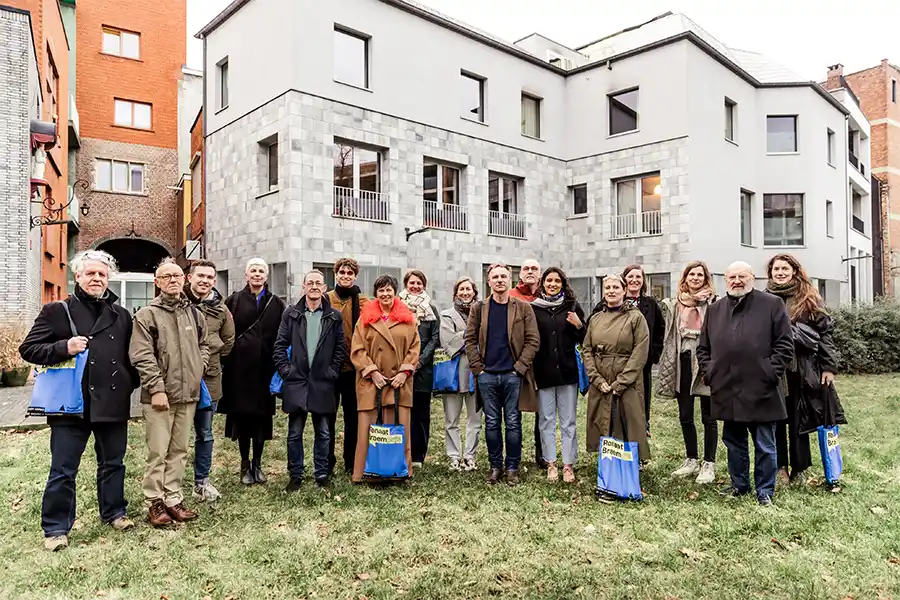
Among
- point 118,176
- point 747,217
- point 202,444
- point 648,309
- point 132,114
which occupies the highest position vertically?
point 132,114

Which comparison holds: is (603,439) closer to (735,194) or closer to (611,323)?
(611,323)

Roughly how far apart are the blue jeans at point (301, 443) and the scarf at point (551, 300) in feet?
7.19

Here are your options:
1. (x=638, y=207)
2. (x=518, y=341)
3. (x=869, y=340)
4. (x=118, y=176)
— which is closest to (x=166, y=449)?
(x=518, y=341)

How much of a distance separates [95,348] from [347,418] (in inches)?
95.6

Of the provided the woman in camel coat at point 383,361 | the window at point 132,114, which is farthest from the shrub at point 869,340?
the window at point 132,114

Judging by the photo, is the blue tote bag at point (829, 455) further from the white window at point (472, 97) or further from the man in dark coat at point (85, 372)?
the white window at point (472, 97)

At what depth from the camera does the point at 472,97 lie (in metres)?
17.0

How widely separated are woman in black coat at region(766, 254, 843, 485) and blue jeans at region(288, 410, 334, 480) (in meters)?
3.97

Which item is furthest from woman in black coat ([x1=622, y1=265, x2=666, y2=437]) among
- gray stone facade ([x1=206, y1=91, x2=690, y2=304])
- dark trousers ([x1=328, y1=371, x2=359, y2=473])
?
gray stone facade ([x1=206, y1=91, x2=690, y2=304])

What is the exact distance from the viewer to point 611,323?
5.56 m

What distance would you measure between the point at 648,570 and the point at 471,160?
13.8 m

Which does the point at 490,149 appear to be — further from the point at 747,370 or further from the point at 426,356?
the point at 747,370

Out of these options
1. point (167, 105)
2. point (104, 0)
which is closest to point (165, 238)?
point (167, 105)

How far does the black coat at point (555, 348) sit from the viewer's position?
581 cm
